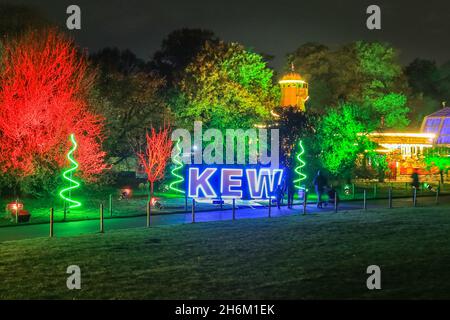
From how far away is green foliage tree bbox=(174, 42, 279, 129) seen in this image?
42.1 meters

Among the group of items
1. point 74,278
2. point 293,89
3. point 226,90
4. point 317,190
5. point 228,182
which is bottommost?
point 74,278

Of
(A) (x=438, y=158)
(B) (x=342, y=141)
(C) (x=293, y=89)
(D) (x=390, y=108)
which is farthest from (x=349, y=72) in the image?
(B) (x=342, y=141)

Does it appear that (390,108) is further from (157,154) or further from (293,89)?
(157,154)

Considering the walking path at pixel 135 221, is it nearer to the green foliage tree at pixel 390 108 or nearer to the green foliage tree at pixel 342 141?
the green foliage tree at pixel 342 141

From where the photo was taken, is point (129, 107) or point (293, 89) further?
point (293, 89)

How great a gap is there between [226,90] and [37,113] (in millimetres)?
15818

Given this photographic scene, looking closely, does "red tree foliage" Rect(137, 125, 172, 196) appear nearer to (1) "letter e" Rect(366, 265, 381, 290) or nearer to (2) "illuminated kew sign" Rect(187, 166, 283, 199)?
(2) "illuminated kew sign" Rect(187, 166, 283, 199)

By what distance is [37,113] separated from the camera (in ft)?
96.0

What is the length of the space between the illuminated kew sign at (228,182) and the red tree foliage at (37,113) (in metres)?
5.35

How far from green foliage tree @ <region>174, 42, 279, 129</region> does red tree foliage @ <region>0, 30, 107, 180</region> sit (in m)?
11.3

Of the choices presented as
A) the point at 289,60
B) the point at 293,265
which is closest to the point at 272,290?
the point at 293,265

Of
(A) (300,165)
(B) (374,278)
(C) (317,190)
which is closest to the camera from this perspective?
(B) (374,278)

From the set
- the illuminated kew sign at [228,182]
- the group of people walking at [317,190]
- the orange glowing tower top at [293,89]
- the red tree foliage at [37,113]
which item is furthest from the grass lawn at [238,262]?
the orange glowing tower top at [293,89]
